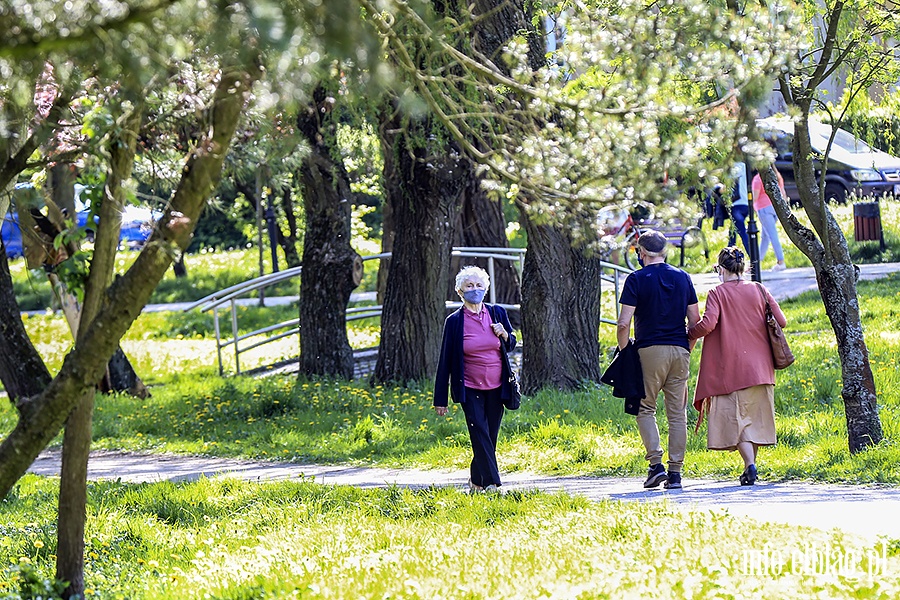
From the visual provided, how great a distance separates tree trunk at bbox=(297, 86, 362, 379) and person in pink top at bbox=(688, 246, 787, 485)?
726 centimetres

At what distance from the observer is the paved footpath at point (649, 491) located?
752cm

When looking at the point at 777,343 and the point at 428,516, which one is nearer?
the point at 428,516

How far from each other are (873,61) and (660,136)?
3.38m

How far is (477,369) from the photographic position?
9.14 m

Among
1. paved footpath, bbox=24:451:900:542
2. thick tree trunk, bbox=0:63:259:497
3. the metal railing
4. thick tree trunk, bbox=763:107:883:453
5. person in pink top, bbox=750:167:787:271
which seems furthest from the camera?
person in pink top, bbox=750:167:787:271

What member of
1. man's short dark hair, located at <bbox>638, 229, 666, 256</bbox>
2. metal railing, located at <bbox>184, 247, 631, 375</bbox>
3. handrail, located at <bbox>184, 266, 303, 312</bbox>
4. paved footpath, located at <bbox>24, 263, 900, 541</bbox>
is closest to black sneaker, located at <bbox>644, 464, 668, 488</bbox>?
paved footpath, located at <bbox>24, 263, 900, 541</bbox>

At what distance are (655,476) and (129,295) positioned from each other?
4.70 meters

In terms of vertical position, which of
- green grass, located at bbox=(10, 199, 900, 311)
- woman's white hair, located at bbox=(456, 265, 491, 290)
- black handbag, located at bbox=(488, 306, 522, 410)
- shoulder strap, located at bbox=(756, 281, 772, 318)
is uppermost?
green grass, located at bbox=(10, 199, 900, 311)

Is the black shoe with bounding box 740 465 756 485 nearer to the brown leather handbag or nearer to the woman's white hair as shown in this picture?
the brown leather handbag

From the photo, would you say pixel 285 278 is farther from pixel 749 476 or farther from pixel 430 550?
pixel 430 550

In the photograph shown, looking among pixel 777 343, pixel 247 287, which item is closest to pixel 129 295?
pixel 777 343

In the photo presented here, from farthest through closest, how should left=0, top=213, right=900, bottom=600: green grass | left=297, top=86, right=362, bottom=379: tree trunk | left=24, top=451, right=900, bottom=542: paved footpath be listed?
left=297, top=86, right=362, bottom=379: tree trunk
left=24, top=451, right=900, bottom=542: paved footpath
left=0, top=213, right=900, bottom=600: green grass

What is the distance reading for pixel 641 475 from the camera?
10.1m

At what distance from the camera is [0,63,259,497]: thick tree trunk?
5492 mm
